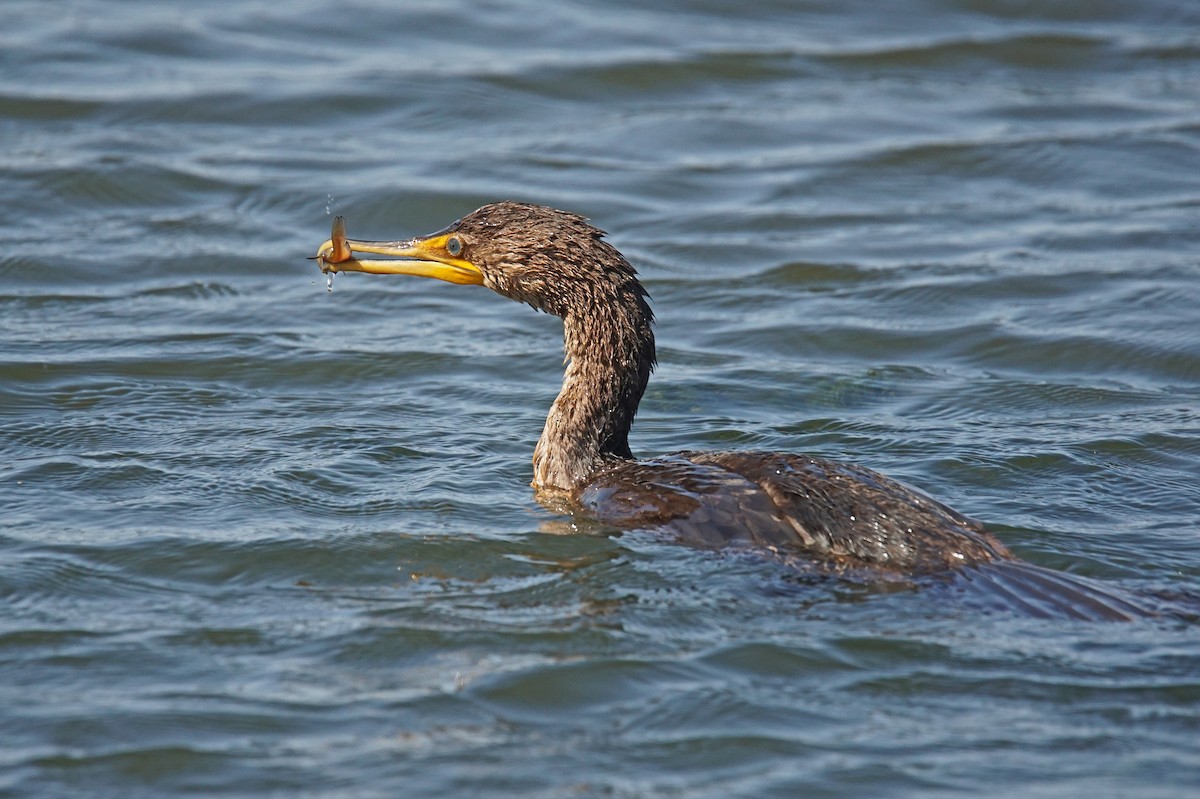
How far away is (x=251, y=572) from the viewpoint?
6379mm

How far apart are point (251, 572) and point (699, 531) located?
1.77 metres

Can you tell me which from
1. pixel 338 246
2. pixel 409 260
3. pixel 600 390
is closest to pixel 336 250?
pixel 338 246

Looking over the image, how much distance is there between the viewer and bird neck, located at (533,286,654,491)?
749cm

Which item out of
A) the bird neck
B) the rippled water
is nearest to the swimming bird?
the bird neck

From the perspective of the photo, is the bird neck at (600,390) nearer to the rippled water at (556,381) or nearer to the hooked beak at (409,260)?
the rippled water at (556,381)

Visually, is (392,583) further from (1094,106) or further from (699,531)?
(1094,106)

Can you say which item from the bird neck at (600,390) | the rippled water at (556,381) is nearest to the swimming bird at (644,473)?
the bird neck at (600,390)

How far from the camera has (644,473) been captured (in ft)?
23.0

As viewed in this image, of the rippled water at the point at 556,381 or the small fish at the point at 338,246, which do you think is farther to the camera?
the small fish at the point at 338,246

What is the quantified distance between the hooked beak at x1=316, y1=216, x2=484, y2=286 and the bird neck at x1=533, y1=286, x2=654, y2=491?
1.98ft

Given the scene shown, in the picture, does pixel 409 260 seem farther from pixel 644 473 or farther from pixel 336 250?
pixel 644 473

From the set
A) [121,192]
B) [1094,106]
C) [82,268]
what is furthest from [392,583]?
[1094,106]

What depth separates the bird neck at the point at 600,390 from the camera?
7488mm

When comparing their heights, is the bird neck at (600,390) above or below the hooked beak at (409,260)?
below
